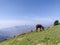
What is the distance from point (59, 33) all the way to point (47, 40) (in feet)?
12.2

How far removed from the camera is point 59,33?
34.4 meters

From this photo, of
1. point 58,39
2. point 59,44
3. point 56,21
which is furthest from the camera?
point 56,21

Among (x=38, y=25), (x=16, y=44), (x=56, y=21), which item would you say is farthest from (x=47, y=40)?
Result: (x=56, y=21)

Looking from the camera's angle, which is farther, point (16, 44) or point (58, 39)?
point (16, 44)

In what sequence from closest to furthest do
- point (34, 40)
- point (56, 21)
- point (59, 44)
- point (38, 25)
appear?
point (59, 44), point (34, 40), point (38, 25), point (56, 21)

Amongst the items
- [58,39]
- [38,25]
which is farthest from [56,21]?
[58,39]

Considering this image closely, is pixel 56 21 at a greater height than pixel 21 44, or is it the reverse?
pixel 56 21

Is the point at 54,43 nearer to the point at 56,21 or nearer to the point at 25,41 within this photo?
the point at 25,41

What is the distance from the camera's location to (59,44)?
29.2m

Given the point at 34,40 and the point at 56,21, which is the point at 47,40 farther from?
the point at 56,21

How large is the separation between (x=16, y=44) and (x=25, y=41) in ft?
6.21

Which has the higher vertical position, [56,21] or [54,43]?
[56,21]

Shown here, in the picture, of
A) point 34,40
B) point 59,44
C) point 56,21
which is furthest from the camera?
point 56,21

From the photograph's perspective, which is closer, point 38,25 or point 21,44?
point 21,44
